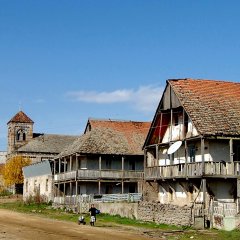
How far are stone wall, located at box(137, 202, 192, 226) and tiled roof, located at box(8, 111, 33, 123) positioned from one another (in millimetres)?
73732

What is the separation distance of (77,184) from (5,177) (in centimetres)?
3741

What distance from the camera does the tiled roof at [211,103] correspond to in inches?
1428

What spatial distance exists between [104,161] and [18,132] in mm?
55054

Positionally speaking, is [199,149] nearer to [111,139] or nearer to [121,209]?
[121,209]

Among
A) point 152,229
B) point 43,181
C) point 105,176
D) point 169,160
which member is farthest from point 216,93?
point 43,181

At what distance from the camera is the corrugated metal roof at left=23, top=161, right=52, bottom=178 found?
217 feet

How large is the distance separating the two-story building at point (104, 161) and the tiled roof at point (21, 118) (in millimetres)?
51069

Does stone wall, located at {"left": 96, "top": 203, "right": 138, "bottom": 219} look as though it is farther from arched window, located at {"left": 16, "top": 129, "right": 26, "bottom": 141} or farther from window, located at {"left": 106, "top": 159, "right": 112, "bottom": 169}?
arched window, located at {"left": 16, "top": 129, "right": 26, "bottom": 141}

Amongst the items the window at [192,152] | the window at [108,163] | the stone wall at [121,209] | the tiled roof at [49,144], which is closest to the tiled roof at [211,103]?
the window at [192,152]

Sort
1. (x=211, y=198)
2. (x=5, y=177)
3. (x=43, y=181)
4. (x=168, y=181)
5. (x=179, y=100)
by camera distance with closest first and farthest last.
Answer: (x=211, y=198) < (x=179, y=100) < (x=168, y=181) < (x=43, y=181) < (x=5, y=177)

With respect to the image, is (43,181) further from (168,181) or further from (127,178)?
(168,181)

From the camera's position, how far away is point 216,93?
40.7 m

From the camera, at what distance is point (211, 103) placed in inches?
1532

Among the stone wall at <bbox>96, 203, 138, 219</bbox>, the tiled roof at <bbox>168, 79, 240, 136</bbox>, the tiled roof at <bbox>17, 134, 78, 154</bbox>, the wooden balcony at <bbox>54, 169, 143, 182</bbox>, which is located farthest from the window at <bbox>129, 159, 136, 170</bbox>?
the tiled roof at <bbox>17, 134, 78, 154</bbox>
